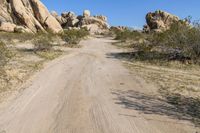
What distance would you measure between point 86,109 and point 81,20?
253 ft

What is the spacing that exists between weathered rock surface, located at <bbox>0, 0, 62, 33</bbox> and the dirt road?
38.9 metres

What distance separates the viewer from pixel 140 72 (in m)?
17.4

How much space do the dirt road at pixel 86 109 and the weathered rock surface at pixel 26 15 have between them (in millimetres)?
38927

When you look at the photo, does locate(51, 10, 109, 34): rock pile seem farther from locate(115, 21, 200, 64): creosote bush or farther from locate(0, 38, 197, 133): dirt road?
locate(0, 38, 197, 133): dirt road

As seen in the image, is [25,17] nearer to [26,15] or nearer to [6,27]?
[26,15]

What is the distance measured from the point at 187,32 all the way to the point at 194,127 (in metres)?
16.2

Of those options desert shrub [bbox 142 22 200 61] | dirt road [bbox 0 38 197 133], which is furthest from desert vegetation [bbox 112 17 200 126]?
dirt road [bbox 0 38 197 133]

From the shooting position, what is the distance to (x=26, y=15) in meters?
53.6

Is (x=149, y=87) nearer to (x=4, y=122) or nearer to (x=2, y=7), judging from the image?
(x=4, y=122)

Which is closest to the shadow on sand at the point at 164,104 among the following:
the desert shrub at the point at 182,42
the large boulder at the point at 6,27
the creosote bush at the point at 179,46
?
the creosote bush at the point at 179,46

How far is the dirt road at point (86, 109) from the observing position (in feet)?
27.3

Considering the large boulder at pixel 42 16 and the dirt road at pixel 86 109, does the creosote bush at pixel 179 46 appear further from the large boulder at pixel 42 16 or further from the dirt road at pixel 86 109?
the large boulder at pixel 42 16

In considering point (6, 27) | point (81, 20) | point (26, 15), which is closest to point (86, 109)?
point (6, 27)

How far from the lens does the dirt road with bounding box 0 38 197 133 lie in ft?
27.3
